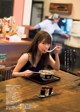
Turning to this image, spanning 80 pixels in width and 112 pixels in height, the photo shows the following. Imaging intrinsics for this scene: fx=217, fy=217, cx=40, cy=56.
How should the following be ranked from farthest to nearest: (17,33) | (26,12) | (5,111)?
(26,12) → (17,33) → (5,111)

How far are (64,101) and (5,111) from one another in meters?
0.47

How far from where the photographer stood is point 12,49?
3.78 meters

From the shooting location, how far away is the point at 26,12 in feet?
14.1

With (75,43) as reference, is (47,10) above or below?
above

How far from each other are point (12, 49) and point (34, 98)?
7.55 ft

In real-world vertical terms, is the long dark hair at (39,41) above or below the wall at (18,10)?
below

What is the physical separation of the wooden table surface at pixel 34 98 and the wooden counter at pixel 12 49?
176 centimetres

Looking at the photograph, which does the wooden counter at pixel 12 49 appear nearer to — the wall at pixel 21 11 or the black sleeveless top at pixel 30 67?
the wall at pixel 21 11

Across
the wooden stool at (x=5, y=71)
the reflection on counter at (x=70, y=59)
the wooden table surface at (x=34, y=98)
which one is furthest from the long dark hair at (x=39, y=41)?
the reflection on counter at (x=70, y=59)

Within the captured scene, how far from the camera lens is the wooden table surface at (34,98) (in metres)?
1.40

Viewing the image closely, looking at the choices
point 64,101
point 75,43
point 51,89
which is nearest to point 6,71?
point 51,89

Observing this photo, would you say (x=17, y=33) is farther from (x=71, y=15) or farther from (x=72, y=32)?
(x=71, y=15)

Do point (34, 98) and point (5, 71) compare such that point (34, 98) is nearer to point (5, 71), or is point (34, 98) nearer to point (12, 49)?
point (5, 71)

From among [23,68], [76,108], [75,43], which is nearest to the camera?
[76,108]
